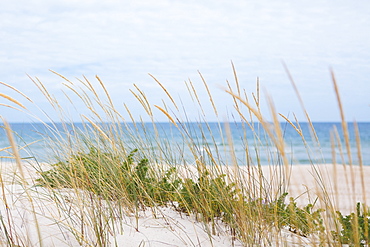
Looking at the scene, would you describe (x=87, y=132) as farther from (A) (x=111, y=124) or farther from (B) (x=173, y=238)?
(B) (x=173, y=238)

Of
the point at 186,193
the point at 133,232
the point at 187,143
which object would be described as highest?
the point at 187,143

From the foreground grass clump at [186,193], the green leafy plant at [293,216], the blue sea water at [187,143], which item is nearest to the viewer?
the blue sea water at [187,143]

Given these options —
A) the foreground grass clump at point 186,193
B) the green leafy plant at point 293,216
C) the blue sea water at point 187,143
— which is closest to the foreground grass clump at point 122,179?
the foreground grass clump at point 186,193

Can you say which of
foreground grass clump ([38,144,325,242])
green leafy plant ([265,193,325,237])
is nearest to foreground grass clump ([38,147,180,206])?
foreground grass clump ([38,144,325,242])

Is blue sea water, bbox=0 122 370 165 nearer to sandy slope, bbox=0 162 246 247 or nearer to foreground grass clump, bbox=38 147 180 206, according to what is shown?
foreground grass clump, bbox=38 147 180 206

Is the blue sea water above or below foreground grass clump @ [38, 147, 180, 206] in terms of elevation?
above

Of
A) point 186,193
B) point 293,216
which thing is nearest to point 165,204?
point 186,193

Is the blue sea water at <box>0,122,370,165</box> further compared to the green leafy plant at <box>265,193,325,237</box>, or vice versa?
the green leafy plant at <box>265,193,325,237</box>

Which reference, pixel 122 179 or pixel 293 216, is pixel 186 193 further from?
pixel 293 216

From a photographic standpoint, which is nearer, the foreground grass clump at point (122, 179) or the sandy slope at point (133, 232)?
the sandy slope at point (133, 232)

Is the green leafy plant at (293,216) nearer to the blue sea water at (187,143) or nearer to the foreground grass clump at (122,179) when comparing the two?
the blue sea water at (187,143)

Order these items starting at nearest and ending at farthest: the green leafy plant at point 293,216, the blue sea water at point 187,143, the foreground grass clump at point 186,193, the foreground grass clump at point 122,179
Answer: the blue sea water at point 187,143 < the green leafy plant at point 293,216 < the foreground grass clump at point 186,193 < the foreground grass clump at point 122,179

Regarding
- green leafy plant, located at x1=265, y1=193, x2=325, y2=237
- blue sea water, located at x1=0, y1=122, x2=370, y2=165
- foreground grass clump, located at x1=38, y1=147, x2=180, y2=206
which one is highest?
blue sea water, located at x1=0, y1=122, x2=370, y2=165

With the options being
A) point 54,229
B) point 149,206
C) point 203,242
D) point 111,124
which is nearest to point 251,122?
point 203,242
